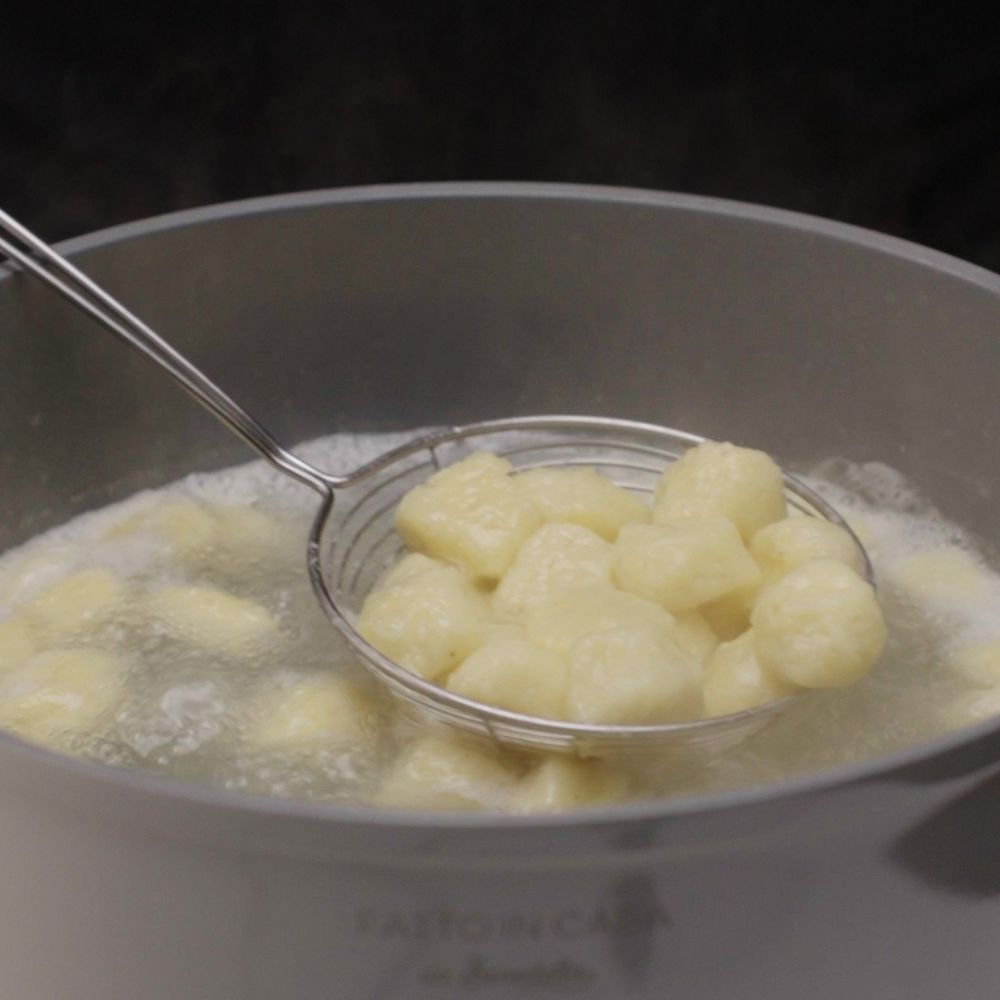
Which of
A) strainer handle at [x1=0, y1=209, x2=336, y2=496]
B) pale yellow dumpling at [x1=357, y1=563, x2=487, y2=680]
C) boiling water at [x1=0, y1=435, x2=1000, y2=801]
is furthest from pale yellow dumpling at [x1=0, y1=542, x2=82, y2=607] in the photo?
pale yellow dumpling at [x1=357, y1=563, x2=487, y2=680]

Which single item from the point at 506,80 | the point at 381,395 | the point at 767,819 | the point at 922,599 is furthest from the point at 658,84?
the point at 767,819

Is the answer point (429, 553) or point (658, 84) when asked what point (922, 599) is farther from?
point (658, 84)

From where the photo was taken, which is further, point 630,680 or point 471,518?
point 471,518

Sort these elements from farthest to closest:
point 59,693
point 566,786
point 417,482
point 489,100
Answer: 1. point 489,100
2. point 417,482
3. point 59,693
4. point 566,786

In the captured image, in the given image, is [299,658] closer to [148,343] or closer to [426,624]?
[426,624]

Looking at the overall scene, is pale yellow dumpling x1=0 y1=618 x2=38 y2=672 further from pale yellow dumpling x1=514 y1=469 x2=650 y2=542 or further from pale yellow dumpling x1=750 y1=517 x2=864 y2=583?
pale yellow dumpling x1=750 y1=517 x2=864 y2=583

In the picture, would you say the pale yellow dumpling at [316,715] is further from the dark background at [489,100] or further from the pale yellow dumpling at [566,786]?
the dark background at [489,100]

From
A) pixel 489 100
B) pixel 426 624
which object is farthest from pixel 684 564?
pixel 489 100
